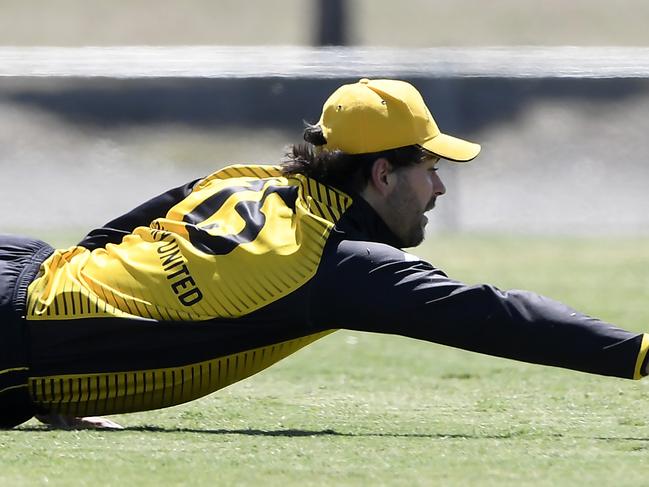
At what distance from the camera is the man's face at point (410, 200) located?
4.80m

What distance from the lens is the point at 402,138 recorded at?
4.77 metres

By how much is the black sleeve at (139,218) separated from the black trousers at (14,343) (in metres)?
0.41

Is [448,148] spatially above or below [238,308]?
above

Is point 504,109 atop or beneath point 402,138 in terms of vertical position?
atop

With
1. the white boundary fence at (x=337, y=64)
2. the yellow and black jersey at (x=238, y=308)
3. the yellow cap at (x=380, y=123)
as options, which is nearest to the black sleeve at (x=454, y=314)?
the yellow and black jersey at (x=238, y=308)

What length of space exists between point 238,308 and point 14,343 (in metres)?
0.70

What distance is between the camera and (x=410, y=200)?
4809 mm

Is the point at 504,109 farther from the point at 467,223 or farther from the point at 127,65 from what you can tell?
the point at 127,65

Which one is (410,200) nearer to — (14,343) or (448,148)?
(448,148)

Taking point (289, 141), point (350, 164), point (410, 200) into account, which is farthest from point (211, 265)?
point (289, 141)

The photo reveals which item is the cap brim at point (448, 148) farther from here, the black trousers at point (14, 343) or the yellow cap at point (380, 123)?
the black trousers at point (14, 343)

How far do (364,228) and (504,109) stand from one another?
12.5m

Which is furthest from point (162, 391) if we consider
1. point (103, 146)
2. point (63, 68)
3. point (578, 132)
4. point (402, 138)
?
point (578, 132)

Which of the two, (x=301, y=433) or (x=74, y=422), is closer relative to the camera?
(x=301, y=433)
